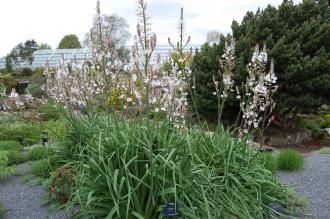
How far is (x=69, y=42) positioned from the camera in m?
29.5

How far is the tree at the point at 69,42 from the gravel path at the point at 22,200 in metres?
24.9

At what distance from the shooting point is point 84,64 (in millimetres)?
5121

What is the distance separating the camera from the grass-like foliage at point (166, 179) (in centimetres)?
330

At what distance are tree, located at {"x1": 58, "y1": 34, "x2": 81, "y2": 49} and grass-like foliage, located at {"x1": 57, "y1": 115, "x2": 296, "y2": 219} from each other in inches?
1038

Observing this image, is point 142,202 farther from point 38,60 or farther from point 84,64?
point 38,60

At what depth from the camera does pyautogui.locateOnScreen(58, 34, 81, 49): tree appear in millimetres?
29203

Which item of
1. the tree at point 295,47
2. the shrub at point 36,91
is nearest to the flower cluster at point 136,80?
the tree at point 295,47

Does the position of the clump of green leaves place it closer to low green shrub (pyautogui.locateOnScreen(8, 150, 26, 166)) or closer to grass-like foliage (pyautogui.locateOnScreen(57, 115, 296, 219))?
grass-like foliage (pyautogui.locateOnScreen(57, 115, 296, 219))

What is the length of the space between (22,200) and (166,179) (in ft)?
6.79

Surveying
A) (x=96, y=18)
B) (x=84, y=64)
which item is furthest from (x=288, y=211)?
(x=84, y=64)

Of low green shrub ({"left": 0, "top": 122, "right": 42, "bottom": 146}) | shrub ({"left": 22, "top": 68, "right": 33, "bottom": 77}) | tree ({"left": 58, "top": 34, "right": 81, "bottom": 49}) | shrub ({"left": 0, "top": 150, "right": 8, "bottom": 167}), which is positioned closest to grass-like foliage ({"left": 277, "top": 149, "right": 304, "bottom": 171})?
shrub ({"left": 0, "top": 150, "right": 8, "bottom": 167})

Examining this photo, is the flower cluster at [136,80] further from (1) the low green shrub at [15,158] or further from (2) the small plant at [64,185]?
(1) the low green shrub at [15,158]

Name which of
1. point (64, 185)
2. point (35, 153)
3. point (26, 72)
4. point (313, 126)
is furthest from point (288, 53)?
point (26, 72)

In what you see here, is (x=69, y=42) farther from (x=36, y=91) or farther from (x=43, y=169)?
(x=43, y=169)
